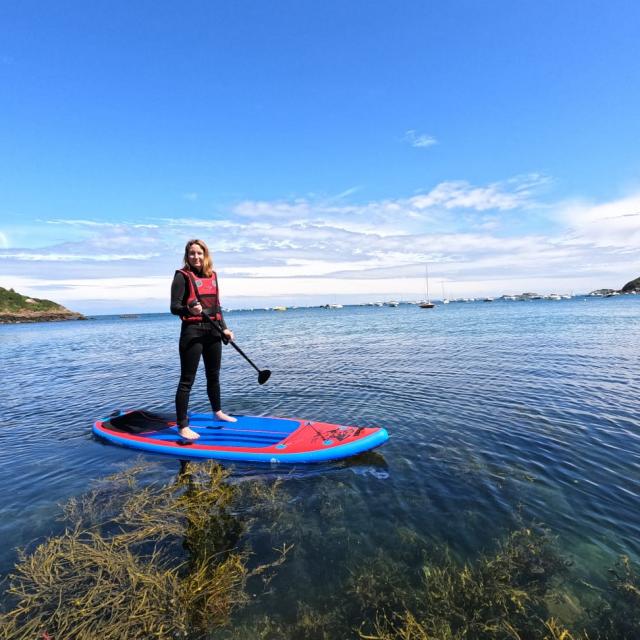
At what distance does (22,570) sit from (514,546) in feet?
20.9

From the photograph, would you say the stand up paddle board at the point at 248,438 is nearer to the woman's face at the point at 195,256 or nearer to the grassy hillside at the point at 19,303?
the woman's face at the point at 195,256

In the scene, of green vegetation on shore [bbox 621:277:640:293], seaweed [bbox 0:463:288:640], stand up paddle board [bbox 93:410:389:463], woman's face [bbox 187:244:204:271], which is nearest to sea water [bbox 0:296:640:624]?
stand up paddle board [bbox 93:410:389:463]

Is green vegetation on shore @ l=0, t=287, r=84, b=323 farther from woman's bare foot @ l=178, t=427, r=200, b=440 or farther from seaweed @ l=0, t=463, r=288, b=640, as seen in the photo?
seaweed @ l=0, t=463, r=288, b=640

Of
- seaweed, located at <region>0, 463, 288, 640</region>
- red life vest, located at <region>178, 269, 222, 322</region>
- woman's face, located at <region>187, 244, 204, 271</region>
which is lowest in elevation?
seaweed, located at <region>0, 463, 288, 640</region>

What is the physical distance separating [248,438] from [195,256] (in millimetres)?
4315

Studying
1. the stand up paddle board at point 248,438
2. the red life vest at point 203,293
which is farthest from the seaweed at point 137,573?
the red life vest at point 203,293

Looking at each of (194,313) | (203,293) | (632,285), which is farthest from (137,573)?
(632,285)

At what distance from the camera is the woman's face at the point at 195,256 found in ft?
24.3

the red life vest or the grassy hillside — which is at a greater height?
the grassy hillside

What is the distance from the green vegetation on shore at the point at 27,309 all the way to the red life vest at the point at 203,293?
14167cm

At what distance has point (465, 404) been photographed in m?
11.7

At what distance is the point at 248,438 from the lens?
8.27 meters

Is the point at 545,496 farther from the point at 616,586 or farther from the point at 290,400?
the point at 290,400

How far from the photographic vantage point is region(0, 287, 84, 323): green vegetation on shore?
115125 mm
